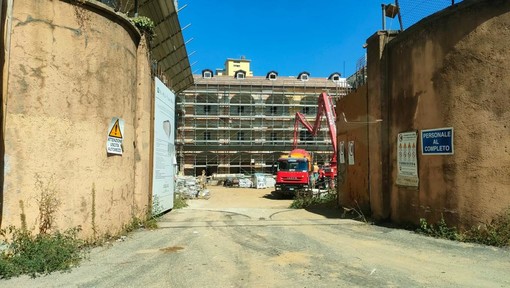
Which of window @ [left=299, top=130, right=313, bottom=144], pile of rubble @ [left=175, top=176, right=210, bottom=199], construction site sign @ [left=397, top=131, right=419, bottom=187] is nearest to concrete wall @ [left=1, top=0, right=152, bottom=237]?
construction site sign @ [left=397, top=131, right=419, bottom=187]

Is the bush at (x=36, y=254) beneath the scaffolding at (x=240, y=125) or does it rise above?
beneath

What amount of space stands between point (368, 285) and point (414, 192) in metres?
5.43

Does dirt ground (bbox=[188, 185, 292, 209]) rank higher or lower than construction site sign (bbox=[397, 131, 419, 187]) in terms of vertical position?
lower

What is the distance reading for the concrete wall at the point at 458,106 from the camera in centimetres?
890

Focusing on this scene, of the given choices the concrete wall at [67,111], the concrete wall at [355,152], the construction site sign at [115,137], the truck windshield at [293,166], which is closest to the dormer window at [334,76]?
the truck windshield at [293,166]

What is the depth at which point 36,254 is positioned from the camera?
6875 millimetres

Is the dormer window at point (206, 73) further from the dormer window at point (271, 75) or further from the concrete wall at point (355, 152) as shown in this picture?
the concrete wall at point (355, 152)

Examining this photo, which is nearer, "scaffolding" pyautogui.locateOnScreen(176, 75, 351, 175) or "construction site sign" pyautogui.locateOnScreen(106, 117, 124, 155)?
"construction site sign" pyautogui.locateOnScreen(106, 117, 124, 155)

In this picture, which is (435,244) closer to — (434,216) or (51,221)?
(434,216)

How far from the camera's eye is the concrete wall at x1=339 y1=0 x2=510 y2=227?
8.90 meters

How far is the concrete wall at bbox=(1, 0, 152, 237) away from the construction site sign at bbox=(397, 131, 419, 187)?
663 cm

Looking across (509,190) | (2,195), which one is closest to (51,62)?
(2,195)

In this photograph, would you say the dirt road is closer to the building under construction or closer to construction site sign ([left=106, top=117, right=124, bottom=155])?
construction site sign ([left=106, top=117, right=124, bottom=155])

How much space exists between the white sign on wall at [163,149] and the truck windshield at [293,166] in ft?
56.1
